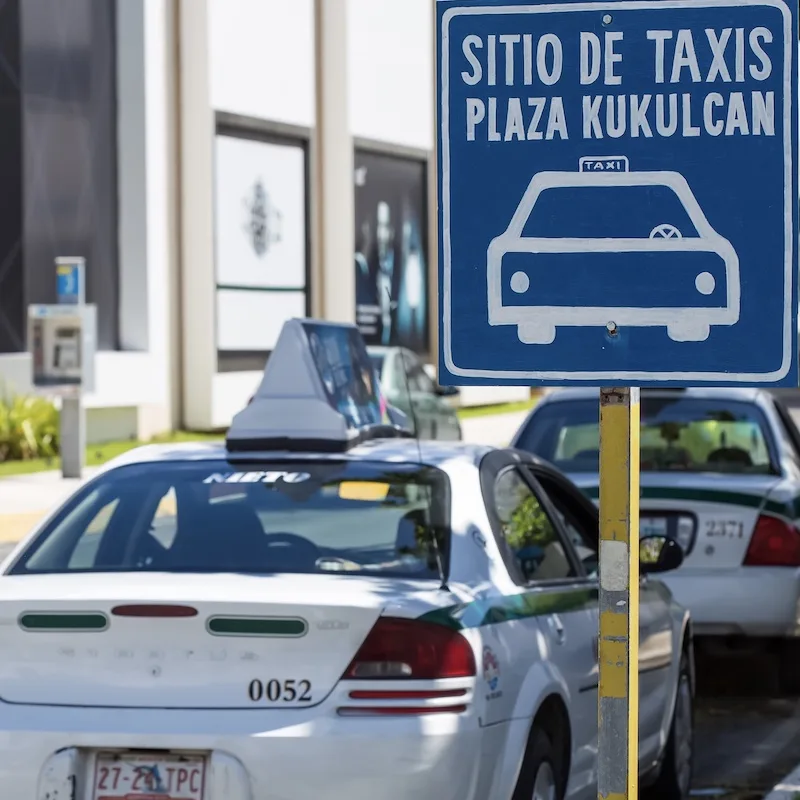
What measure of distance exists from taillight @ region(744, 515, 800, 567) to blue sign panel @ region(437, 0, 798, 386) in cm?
537

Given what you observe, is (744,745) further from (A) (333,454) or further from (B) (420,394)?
(B) (420,394)

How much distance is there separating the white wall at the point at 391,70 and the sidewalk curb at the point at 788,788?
2624 centimetres

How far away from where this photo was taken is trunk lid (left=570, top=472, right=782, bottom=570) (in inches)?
352

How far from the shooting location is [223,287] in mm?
28906

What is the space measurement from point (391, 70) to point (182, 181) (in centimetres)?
779

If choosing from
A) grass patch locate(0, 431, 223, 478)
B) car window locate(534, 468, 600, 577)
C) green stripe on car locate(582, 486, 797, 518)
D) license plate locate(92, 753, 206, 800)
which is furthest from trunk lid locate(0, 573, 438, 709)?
grass patch locate(0, 431, 223, 478)

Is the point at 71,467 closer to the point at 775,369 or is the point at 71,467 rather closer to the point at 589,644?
the point at 589,644

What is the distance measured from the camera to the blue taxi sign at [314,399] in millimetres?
6234

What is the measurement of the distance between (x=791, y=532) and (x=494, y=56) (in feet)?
18.3

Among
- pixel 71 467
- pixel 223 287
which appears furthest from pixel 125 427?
pixel 71 467

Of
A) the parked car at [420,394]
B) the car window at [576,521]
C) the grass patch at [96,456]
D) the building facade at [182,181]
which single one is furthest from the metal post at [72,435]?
the car window at [576,521]

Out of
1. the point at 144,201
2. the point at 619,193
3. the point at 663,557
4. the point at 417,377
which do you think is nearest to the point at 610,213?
the point at 619,193

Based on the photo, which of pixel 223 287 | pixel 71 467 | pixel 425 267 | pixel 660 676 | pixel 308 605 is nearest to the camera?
pixel 308 605

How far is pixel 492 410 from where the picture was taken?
1444 inches
